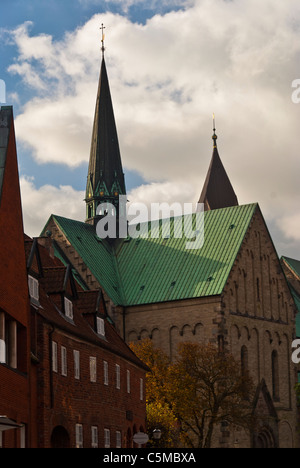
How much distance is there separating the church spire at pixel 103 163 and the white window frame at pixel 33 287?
59599 millimetres

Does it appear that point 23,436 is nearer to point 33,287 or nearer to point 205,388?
point 33,287

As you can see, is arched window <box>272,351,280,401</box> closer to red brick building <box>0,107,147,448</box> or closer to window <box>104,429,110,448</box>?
red brick building <box>0,107,147,448</box>

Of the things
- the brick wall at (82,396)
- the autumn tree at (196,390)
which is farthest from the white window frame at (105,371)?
the autumn tree at (196,390)

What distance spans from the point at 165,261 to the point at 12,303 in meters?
57.3

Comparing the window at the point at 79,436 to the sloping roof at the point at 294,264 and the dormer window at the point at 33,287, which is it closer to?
the dormer window at the point at 33,287

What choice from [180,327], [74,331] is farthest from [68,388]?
[180,327]

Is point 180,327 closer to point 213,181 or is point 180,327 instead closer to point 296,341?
point 296,341

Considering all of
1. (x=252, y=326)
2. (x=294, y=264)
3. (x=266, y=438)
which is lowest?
(x=266, y=438)

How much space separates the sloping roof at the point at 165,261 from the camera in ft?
293

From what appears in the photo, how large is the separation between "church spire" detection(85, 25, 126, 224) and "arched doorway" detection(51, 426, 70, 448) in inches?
2418

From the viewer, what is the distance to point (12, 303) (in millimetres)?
37031

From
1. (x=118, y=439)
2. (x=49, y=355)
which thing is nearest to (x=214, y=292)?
(x=118, y=439)

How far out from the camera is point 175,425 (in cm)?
7712

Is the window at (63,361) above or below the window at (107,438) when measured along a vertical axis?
above
